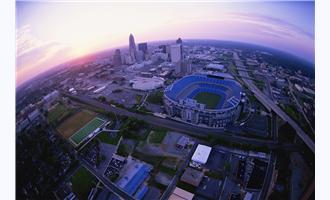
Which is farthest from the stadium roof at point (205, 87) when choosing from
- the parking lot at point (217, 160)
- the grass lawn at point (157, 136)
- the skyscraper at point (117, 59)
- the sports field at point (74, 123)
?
the skyscraper at point (117, 59)

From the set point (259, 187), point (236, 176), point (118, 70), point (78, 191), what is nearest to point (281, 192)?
point (259, 187)

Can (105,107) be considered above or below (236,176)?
above

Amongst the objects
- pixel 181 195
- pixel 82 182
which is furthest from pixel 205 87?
pixel 82 182

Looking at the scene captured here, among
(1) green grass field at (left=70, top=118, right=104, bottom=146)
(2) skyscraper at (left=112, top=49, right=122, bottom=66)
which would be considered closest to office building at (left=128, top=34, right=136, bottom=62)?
(2) skyscraper at (left=112, top=49, right=122, bottom=66)

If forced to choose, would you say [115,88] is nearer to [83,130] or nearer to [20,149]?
[83,130]

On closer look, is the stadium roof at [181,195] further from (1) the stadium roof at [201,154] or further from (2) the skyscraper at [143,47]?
(2) the skyscraper at [143,47]

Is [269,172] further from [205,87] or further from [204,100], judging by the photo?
[205,87]
